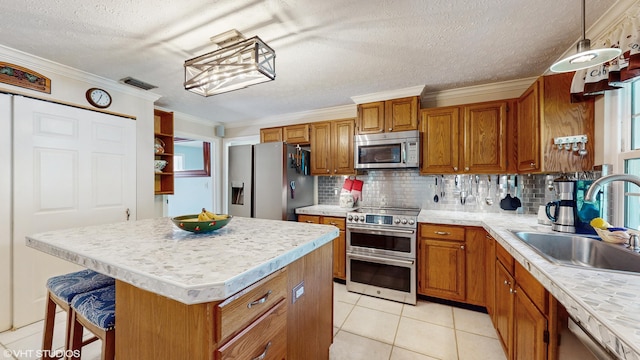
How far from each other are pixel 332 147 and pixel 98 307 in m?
2.69

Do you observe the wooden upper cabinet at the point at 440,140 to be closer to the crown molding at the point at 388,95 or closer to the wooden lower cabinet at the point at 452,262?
the crown molding at the point at 388,95

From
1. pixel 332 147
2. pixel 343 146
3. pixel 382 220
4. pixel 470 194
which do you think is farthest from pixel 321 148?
pixel 470 194

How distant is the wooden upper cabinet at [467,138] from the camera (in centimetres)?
249

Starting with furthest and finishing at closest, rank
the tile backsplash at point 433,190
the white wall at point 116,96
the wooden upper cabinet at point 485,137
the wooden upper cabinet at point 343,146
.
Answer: the wooden upper cabinet at point 343,146
the tile backsplash at point 433,190
the wooden upper cabinet at point 485,137
the white wall at point 116,96

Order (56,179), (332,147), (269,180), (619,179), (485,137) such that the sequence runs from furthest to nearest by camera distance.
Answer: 1. (332,147)
2. (269,180)
3. (485,137)
4. (56,179)
5. (619,179)

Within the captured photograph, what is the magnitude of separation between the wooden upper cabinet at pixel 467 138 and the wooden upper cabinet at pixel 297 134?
4.97 feet

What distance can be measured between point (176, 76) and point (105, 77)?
760 mm

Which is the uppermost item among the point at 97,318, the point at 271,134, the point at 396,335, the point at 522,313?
the point at 271,134

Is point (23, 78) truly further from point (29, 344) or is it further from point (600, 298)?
point (600, 298)

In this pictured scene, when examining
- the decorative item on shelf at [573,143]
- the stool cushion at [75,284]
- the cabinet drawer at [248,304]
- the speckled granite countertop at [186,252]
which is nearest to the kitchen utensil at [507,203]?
the decorative item on shelf at [573,143]

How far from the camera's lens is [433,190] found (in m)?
3.05

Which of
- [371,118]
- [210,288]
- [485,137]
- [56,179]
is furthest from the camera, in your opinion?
[371,118]

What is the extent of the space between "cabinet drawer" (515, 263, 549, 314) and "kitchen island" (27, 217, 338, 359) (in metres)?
1.02

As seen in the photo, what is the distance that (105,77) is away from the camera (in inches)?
102
